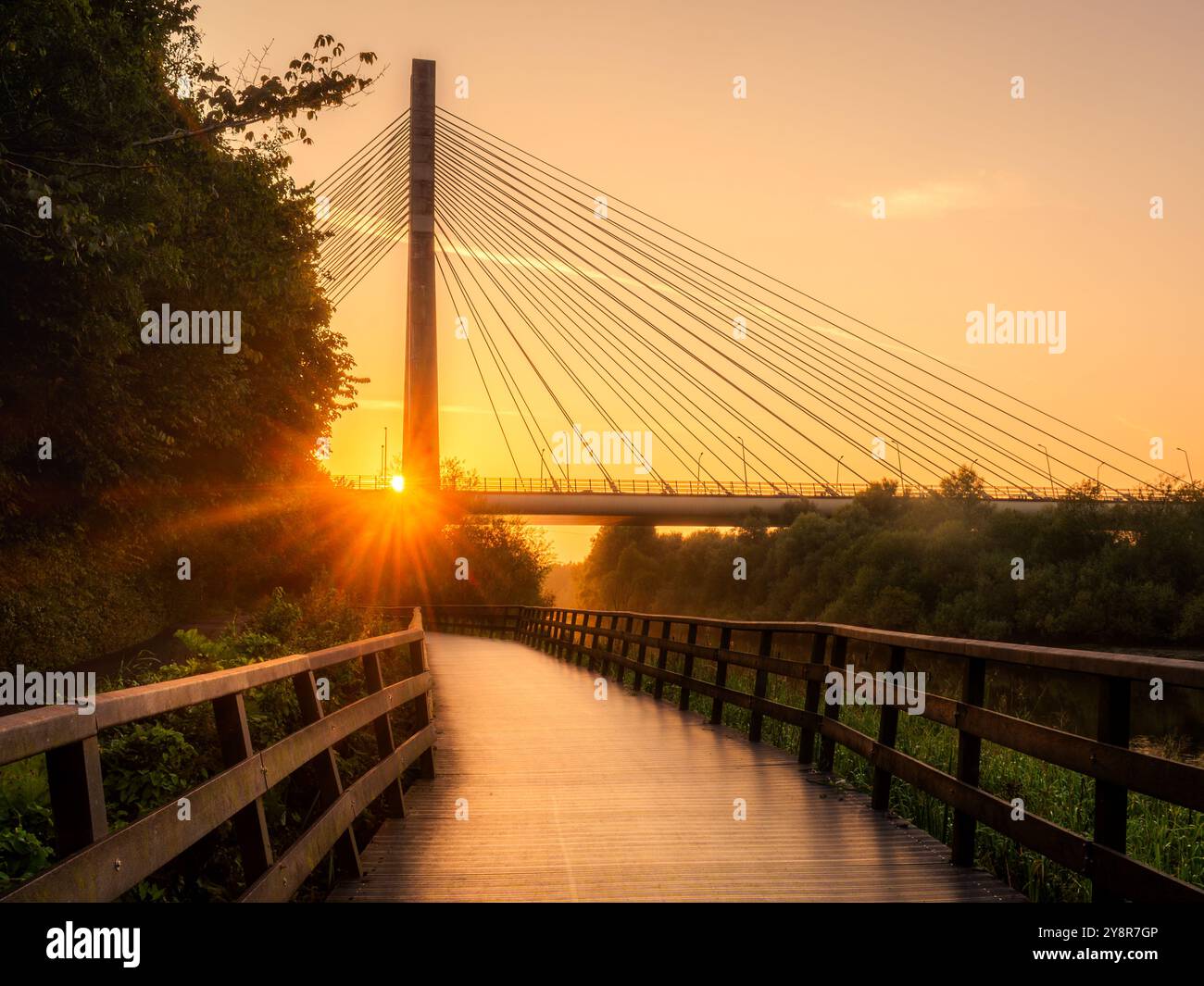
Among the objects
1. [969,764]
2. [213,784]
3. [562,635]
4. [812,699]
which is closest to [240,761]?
[213,784]

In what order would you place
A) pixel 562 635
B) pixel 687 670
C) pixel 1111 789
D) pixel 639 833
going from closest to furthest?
pixel 1111 789 < pixel 639 833 < pixel 687 670 < pixel 562 635

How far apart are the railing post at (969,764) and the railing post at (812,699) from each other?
10.4 ft

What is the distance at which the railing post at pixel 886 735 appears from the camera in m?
7.27

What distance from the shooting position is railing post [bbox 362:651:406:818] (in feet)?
23.6

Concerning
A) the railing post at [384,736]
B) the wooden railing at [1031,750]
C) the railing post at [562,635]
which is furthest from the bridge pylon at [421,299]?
the railing post at [384,736]

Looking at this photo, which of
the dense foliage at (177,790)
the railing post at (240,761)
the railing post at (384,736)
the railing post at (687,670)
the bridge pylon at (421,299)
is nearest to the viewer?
the railing post at (240,761)

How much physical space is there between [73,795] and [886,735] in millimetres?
5711

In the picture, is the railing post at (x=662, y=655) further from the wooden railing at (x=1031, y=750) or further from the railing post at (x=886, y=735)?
the railing post at (x=886, y=735)

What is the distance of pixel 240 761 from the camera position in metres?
4.03

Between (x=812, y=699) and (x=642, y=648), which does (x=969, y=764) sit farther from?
(x=642, y=648)

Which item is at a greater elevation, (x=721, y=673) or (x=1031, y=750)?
(x=1031, y=750)

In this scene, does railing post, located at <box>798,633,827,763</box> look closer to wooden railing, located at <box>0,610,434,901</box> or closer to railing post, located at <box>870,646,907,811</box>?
railing post, located at <box>870,646,907,811</box>
